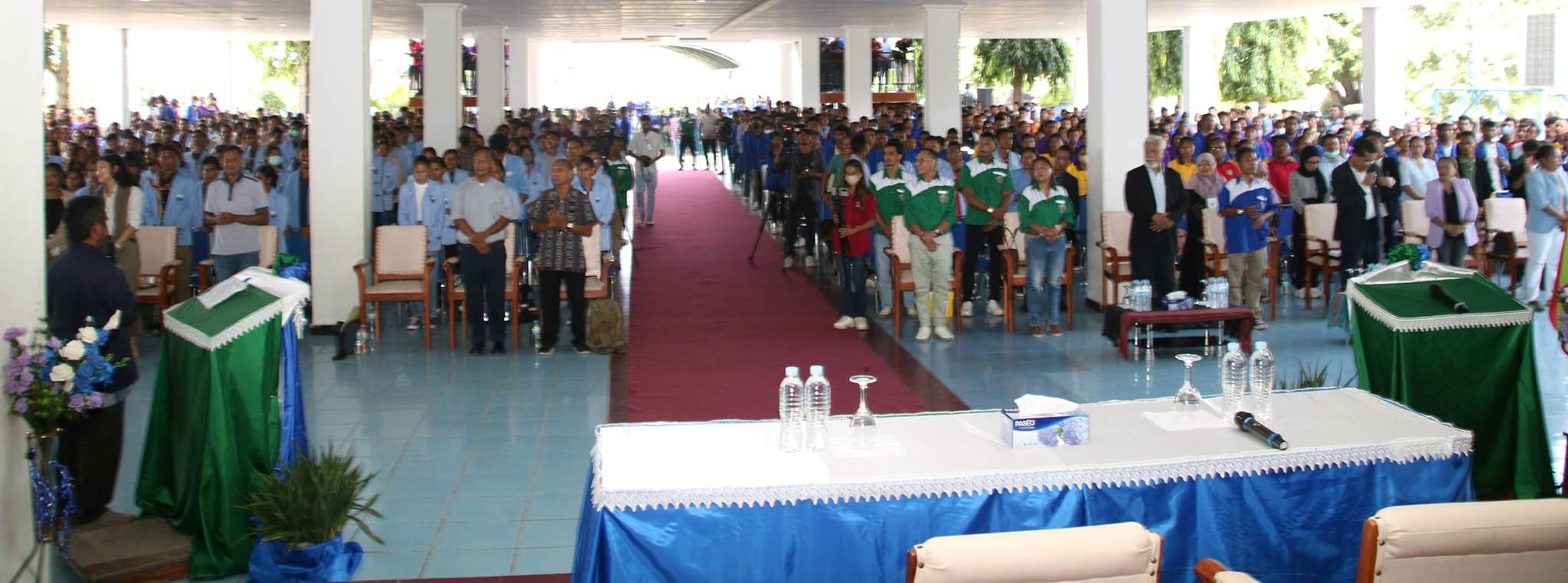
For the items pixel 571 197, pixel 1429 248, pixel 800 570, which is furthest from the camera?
pixel 1429 248

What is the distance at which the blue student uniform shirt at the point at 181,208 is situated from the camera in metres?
12.5

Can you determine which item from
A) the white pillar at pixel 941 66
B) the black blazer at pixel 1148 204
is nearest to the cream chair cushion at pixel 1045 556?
the black blazer at pixel 1148 204

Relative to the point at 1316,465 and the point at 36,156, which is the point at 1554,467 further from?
the point at 36,156

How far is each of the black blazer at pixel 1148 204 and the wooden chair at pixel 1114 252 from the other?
415 mm

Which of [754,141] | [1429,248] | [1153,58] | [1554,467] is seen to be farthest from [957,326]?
[1153,58]

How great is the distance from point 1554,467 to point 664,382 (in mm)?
5503

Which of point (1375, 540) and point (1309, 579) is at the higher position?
point (1375, 540)

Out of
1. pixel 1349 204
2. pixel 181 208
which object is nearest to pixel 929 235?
pixel 1349 204

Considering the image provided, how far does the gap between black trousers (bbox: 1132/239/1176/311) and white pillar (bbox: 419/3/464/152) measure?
11.1 metres

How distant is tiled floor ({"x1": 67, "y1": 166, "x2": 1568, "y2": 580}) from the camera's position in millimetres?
6227

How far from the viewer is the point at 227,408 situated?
565 centimetres

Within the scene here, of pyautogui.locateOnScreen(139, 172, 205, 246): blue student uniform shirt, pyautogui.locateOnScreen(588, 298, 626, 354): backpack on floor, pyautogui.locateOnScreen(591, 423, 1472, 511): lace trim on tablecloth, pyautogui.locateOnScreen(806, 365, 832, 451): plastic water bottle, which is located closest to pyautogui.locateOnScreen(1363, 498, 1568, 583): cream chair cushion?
pyautogui.locateOnScreen(591, 423, 1472, 511): lace trim on tablecloth

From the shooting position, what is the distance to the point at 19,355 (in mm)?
5203

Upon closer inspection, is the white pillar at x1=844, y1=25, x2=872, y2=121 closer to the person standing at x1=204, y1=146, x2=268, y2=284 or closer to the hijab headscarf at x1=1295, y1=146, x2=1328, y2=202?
the hijab headscarf at x1=1295, y1=146, x2=1328, y2=202
